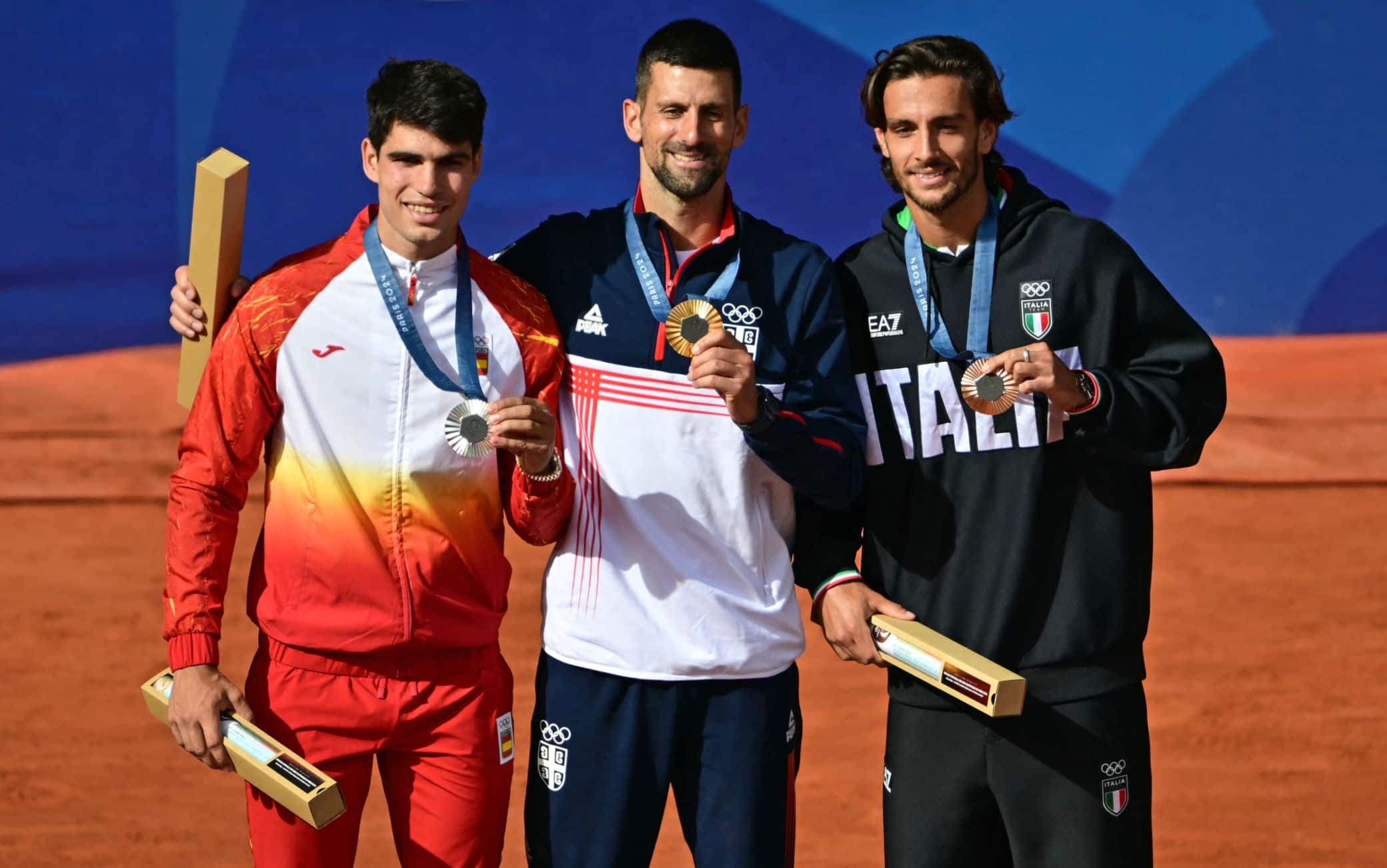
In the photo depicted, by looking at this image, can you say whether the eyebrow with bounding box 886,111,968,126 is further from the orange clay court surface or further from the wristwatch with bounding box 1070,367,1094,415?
the orange clay court surface

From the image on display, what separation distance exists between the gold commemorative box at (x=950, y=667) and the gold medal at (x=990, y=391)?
24.4 inches

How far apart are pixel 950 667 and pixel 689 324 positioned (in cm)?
108

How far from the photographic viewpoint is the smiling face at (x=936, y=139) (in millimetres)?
4094

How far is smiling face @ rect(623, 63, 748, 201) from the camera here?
401 cm

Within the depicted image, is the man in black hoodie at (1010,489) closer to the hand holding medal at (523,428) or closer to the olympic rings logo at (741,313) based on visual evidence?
the olympic rings logo at (741,313)

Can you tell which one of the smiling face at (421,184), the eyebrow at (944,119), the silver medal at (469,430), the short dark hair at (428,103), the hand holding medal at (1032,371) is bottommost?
the silver medal at (469,430)

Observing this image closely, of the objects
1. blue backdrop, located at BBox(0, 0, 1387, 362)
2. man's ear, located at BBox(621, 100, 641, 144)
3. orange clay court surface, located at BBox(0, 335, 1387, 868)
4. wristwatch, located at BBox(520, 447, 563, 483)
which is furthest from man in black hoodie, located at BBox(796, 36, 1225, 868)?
blue backdrop, located at BBox(0, 0, 1387, 362)

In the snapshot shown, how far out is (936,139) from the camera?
4117 mm

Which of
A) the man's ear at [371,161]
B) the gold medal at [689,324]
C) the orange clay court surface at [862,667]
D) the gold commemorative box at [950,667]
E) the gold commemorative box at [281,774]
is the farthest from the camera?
the orange clay court surface at [862,667]

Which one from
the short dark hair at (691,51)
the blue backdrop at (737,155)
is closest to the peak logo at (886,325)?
the short dark hair at (691,51)

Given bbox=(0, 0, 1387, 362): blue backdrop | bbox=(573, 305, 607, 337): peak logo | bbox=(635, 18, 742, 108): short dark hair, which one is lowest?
bbox=(573, 305, 607, 337): peak logo

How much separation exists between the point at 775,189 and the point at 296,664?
8469 mm

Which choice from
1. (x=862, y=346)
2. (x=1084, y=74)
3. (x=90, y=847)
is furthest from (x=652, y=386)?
(x=1084, y=74)

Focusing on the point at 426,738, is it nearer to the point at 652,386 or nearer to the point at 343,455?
the point at 343,455
